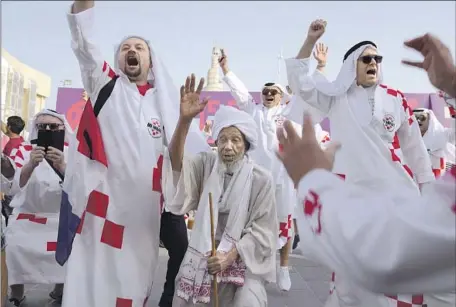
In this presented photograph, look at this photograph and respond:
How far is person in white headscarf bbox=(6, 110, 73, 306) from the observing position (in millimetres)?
3777

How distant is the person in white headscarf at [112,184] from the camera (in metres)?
2.72

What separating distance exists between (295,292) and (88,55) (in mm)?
3111

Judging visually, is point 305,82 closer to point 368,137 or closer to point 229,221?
point 368,137

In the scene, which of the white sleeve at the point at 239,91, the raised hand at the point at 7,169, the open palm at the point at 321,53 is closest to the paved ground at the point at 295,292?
the raised hand at the point at 7,169

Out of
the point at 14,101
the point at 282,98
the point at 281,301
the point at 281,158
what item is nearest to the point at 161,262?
the point at 281,301

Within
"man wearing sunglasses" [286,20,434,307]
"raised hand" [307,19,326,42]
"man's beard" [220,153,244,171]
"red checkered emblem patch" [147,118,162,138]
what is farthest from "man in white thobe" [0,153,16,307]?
"raised hand" [307,19,326,42]

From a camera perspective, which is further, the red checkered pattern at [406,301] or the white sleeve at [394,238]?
the red checkered pattern at [406,301]

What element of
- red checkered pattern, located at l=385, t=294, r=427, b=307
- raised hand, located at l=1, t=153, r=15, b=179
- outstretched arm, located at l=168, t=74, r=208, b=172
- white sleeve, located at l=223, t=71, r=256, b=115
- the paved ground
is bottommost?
the paved ground

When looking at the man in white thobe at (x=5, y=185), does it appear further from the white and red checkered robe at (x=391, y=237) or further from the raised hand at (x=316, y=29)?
the white and red checkered robe at (x=391, y=237)

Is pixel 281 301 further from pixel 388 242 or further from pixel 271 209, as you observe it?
pixel 388 242

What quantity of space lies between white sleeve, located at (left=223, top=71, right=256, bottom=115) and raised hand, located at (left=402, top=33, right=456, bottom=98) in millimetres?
4038

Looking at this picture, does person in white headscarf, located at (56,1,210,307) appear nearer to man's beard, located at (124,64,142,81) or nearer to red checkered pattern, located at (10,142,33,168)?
man's beard, located at (124,64,142,81)

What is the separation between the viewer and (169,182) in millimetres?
2738

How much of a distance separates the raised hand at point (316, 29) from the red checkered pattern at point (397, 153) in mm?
840
